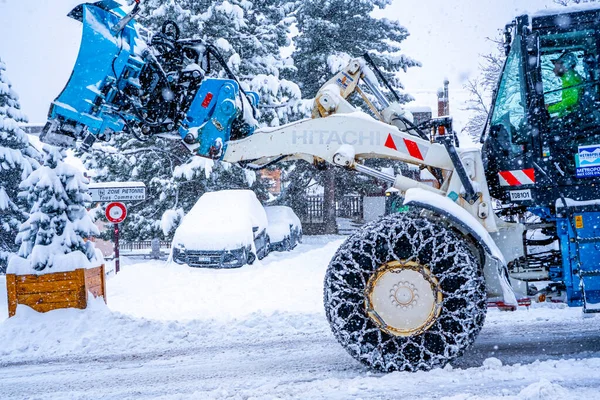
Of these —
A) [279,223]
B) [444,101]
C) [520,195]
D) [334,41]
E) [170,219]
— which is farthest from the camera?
[444,101]

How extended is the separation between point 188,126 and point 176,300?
4.47 meters

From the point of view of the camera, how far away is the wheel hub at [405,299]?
4.26 metres

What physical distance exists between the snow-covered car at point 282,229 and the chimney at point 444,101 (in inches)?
489

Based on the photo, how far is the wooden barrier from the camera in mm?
6848

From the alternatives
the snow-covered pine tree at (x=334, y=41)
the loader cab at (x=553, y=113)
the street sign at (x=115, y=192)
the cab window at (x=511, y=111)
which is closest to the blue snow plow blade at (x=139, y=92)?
the cab window at (x=511, y=111)

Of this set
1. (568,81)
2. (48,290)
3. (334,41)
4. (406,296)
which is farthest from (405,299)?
(334,41)

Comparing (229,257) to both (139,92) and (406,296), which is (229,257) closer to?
(139,92)

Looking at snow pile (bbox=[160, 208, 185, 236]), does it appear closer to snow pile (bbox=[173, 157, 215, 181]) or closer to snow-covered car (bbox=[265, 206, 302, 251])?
snow pile (bbox=[173, 157, 215, 181])

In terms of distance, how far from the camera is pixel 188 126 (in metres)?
4.89

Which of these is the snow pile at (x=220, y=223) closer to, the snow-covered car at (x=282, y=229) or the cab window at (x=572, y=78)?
the snow-covered car at (x=282, y=229)

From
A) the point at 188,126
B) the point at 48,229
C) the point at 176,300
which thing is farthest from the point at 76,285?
the point at 188,126

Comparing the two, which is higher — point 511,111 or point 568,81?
point 568,81

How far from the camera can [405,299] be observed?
4273 mm

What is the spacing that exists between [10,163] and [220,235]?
21.5 feet
